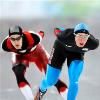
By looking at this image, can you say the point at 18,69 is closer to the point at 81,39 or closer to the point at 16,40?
the point at 16,40

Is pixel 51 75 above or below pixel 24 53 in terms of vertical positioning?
below

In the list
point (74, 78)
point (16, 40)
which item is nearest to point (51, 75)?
point (74, 78)

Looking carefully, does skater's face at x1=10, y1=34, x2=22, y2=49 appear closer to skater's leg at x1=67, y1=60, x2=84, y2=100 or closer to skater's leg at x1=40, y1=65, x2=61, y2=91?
skater's leg at x1=40, y1=65, x2=61, y2=91

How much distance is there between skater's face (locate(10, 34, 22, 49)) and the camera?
17.5 ft

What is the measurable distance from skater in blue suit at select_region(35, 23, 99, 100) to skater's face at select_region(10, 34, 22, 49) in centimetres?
37

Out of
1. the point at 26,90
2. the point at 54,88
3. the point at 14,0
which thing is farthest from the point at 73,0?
the point at 26,90

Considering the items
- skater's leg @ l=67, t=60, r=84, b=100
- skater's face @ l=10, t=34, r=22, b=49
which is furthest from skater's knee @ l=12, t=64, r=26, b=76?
skater's leg @ l=67, t=60, r=84, b=100

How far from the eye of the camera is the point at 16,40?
5.38 meters

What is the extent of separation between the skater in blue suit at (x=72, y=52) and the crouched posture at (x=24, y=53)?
23 cm

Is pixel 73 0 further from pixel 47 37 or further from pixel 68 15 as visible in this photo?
pixel 47 37

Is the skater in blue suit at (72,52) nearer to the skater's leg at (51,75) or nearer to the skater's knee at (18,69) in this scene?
the skater's leg at (51,75)

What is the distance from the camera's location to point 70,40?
17.1ft

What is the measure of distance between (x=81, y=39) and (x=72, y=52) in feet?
1.05

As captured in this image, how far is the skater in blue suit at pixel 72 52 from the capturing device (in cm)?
510
